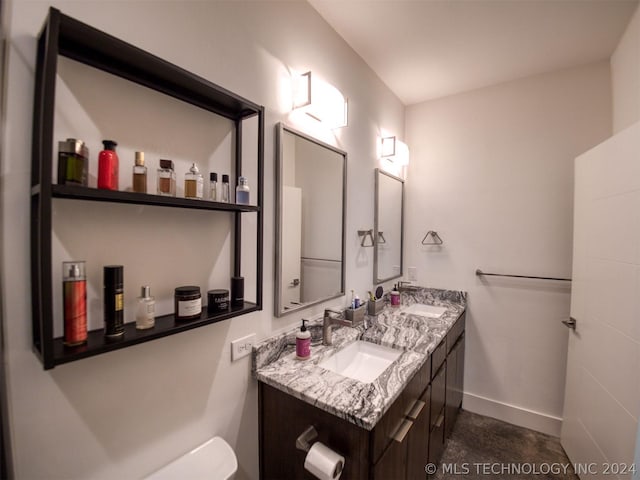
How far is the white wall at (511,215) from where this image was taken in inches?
84.8

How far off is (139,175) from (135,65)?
12.8 inches

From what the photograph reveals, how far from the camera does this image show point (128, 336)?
0.77m

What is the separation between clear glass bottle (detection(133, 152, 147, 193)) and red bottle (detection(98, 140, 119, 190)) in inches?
2.0

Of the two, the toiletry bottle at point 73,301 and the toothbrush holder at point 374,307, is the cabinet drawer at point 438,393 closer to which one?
the toothbrush holder at point 374,307

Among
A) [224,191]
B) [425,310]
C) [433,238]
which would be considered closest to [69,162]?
[224,191]

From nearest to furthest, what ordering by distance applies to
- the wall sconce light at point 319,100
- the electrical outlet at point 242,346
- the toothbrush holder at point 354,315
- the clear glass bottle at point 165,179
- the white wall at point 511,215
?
the clear glass bottle at point 165,179, the electrical outlet at point 242,346, the wall sconce light at point 319,100, the toothbrush holder at point 354,315, the white wall at point 511,215

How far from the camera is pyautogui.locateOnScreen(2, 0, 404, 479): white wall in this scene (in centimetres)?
69

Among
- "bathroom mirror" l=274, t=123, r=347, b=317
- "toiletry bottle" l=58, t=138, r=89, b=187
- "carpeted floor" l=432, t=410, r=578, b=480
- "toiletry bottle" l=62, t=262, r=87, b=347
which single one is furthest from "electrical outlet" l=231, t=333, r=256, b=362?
"carpeted floor" l=432, t=410, r=578, b=480

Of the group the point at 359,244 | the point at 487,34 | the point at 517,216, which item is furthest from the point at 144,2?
the point at 517,216

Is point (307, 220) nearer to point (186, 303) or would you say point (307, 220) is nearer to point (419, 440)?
point (186, 303)

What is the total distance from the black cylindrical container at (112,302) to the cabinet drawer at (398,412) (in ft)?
2.87

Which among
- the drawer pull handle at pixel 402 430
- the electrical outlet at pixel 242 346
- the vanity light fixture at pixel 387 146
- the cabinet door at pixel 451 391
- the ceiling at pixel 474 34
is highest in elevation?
the ceiling at pixel 474 34

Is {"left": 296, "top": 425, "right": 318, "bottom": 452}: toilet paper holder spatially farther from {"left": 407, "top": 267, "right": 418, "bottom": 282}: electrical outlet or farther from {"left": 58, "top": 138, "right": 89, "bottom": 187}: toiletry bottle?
{"left": 407, "top": 267, "right": 418, "bottom": 282}: electrical outlet

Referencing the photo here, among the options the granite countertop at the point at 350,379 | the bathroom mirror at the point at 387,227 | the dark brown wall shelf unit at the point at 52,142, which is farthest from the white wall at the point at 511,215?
the dark brown wall shelf unit at the point at 52,142
